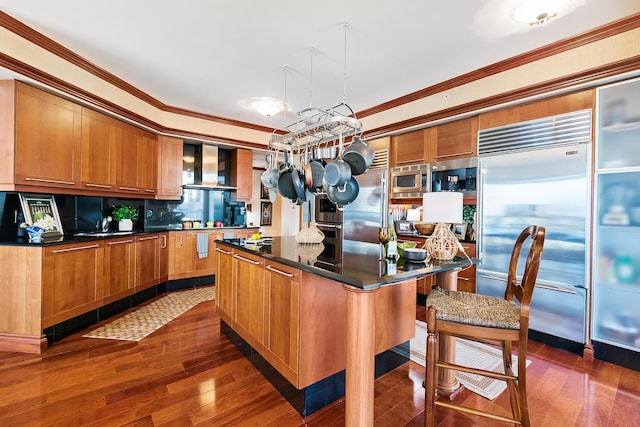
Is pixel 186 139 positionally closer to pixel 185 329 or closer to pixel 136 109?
pixel 136 109

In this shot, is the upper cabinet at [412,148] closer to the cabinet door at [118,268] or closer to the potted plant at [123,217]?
the cabinet door at [118,268]

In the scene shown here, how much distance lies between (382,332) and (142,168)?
3.78 metres

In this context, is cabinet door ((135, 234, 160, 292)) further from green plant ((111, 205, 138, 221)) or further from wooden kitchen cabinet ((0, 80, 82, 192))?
wooden kitchen cabinet ((0, 80, 82, 192))

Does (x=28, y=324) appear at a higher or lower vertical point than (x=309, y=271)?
lower

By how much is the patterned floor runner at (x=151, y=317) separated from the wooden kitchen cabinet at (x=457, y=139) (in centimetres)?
365

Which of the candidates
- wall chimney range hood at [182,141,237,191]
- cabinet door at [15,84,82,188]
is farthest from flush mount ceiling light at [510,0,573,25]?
wall chimney range hood at [182,141,237,191]

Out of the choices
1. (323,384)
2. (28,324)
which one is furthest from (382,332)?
(28,324)

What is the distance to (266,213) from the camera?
8.06 meters

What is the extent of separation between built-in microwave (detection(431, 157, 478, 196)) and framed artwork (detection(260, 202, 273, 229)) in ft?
17.2

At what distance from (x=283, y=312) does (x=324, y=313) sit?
265 mm

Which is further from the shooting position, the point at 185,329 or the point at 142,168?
the point at 142,168

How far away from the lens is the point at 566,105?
2.60 metres

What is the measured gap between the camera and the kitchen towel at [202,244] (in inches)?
175

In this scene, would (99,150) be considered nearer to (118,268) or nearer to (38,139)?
(38,139)
